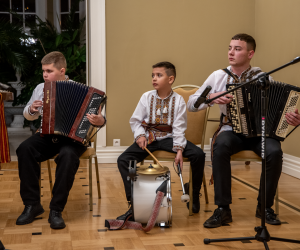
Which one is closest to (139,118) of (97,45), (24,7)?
(97,45)

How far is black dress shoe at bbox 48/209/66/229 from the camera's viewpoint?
2.17m

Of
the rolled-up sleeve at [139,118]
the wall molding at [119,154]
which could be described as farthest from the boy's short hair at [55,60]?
the wall molding at [119,154]

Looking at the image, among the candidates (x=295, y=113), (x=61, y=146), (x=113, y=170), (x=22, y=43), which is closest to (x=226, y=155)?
(x=295, y=113)

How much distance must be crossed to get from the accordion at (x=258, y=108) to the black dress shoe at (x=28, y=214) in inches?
52.2

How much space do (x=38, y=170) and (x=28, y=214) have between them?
27 centimetres

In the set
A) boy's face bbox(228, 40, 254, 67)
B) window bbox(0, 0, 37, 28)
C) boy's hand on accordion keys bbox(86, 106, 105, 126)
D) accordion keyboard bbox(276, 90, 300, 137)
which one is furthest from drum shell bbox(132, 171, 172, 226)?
window bbox(0, 0, 37, 28)

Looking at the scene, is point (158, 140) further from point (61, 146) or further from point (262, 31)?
point (262, 31)

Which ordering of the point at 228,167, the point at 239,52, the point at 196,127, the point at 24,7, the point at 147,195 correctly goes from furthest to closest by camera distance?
the point at 24,7, the point at 196,127, the point at 239,52, the point at 228,167, the point at 147,195

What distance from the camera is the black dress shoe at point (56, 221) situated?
2170 millimetres

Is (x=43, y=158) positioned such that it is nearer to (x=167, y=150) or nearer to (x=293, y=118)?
(x=167, y=150)

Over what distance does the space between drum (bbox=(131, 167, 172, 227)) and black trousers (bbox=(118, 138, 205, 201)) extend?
0.83 ft

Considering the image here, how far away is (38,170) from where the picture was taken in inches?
92.5

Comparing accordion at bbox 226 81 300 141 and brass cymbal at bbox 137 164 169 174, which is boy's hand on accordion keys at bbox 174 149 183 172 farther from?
accordion at bbox 226 81 300 141

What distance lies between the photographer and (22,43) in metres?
6.00
